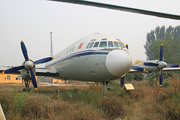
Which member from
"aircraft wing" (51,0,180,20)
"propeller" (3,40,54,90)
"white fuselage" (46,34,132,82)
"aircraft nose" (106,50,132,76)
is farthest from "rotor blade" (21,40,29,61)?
"aircraft wing" (51,0,180,20)

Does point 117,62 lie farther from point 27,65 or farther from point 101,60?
point 27,65

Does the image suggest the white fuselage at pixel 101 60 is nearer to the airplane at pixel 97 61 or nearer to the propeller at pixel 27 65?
the airplane at pixel 97 61

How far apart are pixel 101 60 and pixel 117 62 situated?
42.5 inches

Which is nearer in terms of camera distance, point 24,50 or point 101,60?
point 101,60

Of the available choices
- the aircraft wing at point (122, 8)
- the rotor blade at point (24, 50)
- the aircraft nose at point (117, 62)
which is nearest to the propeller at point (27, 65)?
the rotor blade at point (24, 50)

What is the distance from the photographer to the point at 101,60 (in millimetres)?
9234

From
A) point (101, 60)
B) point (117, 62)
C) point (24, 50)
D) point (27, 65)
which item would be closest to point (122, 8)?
point (117, 62)

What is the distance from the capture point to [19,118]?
5.74 metres

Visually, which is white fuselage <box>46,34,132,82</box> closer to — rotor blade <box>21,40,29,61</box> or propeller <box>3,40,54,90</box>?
propeller <box>3,40,54,90</box>

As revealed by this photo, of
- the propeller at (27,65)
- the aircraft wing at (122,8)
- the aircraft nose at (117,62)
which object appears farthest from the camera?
the propeller at (27,65)

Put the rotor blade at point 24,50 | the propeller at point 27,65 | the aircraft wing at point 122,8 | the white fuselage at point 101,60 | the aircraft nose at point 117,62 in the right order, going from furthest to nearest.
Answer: the rotor blade at point 24,50
the propeller at point 27,65
the white fuselage at point 101,60
the aircraft nose at point 117,62
the aircraft wing at point 122,8

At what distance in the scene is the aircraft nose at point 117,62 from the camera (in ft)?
28.0

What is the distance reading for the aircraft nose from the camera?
28.0 feet

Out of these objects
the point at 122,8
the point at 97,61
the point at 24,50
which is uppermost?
the point at 122,8
